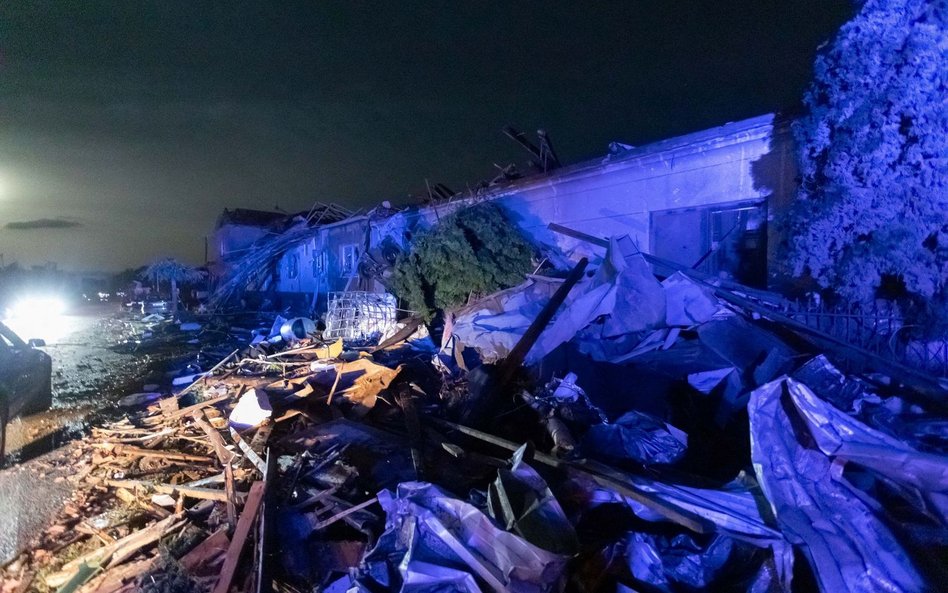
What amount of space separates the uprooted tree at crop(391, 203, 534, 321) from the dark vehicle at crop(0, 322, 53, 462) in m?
5.96

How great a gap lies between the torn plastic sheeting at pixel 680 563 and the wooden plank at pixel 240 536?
8.83 feet

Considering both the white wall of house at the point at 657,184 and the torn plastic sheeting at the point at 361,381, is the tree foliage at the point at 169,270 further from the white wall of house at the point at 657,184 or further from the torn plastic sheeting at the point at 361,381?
the torn plastic sheeting at the point at 361,381

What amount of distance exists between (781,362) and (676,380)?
94 centimetres

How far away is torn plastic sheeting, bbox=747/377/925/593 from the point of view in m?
2.28

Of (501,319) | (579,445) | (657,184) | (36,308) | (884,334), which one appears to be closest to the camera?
(579,445)

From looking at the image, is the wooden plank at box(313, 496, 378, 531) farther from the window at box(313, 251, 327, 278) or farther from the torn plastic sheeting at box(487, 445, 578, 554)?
the window at box(313, 251, 327, 278)

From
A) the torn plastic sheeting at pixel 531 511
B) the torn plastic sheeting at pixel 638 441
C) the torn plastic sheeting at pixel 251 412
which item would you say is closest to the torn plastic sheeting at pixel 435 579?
the torn plastic sheeting at pixel 531 511

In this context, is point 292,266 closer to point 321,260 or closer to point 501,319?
point 321,260

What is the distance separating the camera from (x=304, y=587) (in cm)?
339

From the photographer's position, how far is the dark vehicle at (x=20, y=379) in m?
5.99

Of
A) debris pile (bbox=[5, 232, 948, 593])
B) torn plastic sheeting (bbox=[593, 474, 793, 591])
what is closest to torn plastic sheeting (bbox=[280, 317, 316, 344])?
debris pile (bbox=[5, 232, 948, 593])

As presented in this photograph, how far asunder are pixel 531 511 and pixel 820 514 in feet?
4.91

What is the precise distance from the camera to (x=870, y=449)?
2.48 m

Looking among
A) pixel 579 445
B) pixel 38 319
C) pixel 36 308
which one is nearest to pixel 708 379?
pixel 579 445
